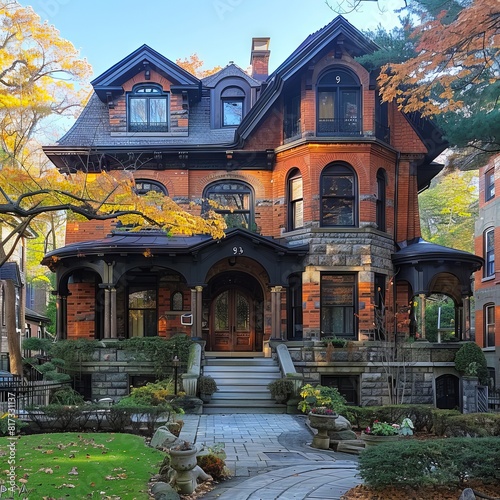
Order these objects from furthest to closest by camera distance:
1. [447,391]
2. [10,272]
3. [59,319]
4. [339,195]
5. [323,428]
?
[10,272]
[59,319]
[339,195]
[447,391]
[323,428]

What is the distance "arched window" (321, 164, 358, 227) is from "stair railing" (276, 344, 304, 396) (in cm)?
475

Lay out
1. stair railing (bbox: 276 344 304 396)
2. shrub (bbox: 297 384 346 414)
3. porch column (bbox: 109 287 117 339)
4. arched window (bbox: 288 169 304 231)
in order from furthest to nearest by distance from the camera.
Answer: arched window (bbox: 288 169 304 231) < porch column (bbox: 109 287 117 339) < stair railing (bbox: 276 344 304 396) < shrub (bbox: 297 384 346 414)

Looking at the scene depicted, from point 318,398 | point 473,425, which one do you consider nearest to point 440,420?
point 473,425

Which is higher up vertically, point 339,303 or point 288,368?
point 339,303

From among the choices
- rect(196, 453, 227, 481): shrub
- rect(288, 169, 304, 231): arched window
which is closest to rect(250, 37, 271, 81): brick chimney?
rect(288, 169, 304, 231): arched window

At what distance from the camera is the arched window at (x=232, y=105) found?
22312mm

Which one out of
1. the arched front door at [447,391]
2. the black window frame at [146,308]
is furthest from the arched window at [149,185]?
the arched front door at [447,391]

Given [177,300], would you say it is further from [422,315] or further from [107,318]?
[422,315]

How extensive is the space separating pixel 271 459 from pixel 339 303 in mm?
10305

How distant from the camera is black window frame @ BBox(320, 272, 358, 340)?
19.4 m

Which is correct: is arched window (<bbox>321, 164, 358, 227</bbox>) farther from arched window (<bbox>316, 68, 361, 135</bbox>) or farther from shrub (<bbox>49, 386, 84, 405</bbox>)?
shrub (<bbox>49, 386, 84, 405</bbox>)

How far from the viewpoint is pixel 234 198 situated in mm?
21344

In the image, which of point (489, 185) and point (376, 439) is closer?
point (376, 439)

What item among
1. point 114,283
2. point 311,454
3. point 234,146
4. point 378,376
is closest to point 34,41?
point 234,146
